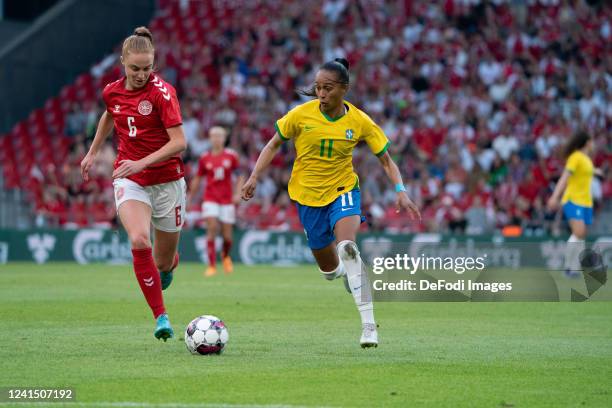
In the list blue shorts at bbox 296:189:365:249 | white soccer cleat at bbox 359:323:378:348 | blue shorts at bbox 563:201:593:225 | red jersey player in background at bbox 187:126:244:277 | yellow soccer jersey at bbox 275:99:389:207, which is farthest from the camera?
red jersey player in background at bbox 187:126:244:277

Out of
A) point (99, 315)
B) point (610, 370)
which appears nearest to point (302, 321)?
point (99, 315)

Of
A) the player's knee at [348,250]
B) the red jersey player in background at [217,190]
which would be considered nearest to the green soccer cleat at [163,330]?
the player's knee at [348,250]

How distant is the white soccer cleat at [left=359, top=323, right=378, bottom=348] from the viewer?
9922 millimetres

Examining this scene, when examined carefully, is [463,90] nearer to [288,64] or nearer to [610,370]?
[288,64]

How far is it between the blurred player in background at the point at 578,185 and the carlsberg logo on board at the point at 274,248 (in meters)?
8.69

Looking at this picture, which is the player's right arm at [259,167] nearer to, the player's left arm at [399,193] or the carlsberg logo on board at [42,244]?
the player's left arm at [399,193]

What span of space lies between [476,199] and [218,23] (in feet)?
36.7

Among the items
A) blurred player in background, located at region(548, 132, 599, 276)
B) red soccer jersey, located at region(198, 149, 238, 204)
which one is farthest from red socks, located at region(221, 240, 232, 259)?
blurred player in background, located at region(548, 132, 599, 276)

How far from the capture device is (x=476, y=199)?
27.0 metres

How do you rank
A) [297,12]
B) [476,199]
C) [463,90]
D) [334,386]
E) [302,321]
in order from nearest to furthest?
[334,386], [302,321], [476,199], [463,90], [297,12]

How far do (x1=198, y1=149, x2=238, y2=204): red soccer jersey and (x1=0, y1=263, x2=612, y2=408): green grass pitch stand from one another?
5625 millimetres

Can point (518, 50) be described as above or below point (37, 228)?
above

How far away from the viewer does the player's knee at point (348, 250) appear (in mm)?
10094

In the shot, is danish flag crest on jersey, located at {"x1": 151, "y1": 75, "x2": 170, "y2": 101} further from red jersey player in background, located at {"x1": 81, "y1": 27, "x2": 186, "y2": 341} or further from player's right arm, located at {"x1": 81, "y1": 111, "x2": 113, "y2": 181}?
player's right arm, located at {"x1": 81, "y1": 111, "x2": 113, "y2": 181}
